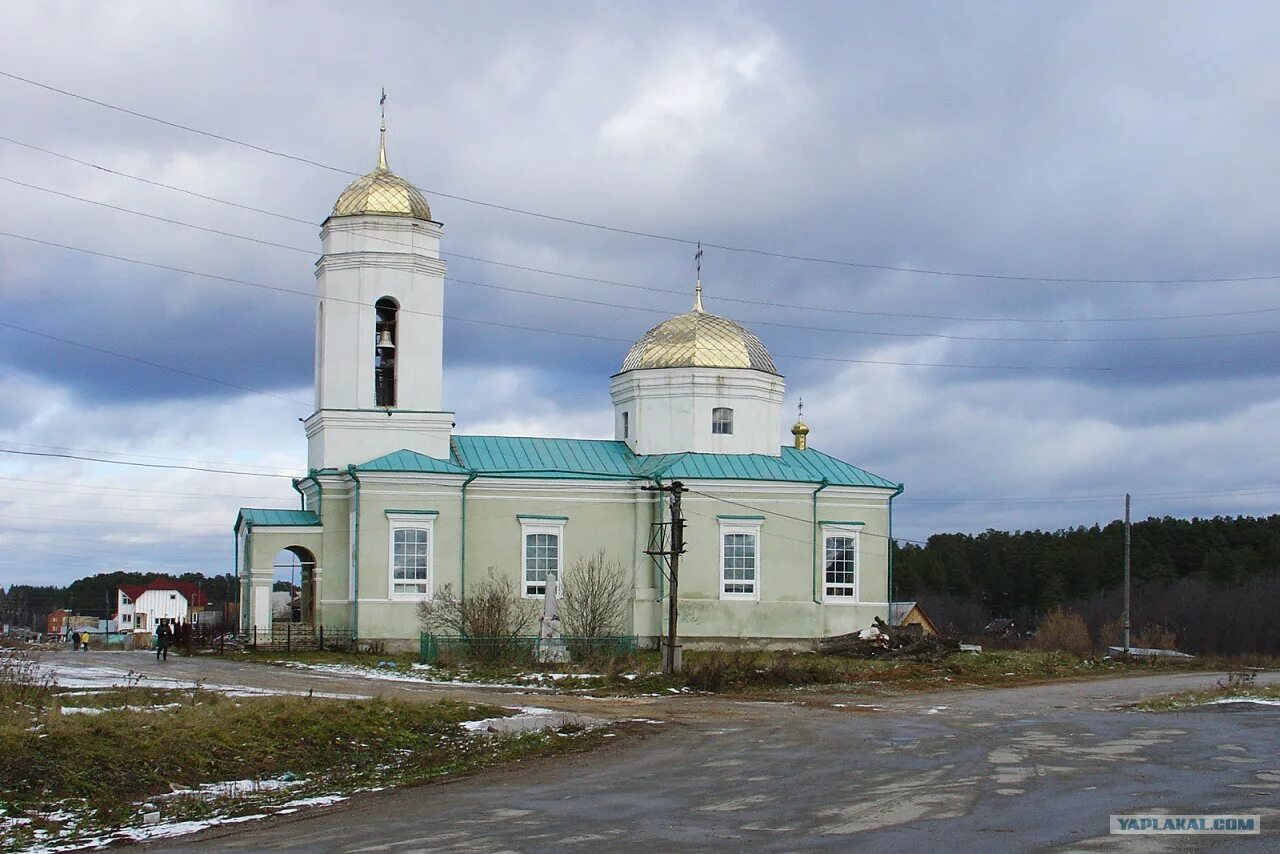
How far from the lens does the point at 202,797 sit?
14148 millimetres

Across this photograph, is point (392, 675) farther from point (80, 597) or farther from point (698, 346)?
point (80, 597)

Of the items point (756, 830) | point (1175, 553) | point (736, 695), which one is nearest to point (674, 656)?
point (736, 695)

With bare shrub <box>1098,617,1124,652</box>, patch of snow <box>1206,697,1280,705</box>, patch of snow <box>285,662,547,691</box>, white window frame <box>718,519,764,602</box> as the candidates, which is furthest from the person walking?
bare shrub <box>1098,617,1124,652</box>

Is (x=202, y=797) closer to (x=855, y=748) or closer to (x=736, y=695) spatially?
(x=855, y=748)

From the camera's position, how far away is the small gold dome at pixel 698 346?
40.8 metres

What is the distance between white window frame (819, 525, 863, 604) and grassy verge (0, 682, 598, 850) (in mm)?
20439

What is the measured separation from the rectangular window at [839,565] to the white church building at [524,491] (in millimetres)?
50

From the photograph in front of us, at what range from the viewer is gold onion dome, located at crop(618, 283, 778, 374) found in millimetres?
40750

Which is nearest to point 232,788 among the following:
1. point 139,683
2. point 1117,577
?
point 139,683

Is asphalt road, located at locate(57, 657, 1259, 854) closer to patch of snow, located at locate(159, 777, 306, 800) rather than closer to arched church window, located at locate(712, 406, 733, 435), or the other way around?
patch of snow, located at locate(159, 777, 306, 800)

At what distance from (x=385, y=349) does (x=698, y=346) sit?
8.59 metres

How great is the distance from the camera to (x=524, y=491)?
125ft

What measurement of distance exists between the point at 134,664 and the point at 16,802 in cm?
1766

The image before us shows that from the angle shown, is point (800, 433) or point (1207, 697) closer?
point (1207, 697)
